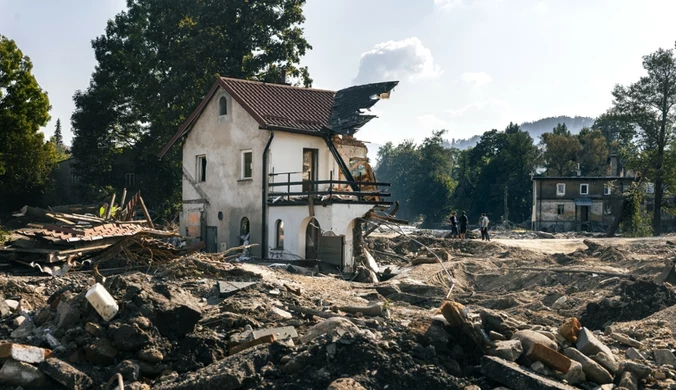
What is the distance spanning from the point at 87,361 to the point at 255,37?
105 ft

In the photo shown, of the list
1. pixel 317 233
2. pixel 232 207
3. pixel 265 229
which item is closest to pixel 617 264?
pixel 317 233

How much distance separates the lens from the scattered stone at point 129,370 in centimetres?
990

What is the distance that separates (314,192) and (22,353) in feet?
50.1

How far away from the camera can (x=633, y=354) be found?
11453 mm

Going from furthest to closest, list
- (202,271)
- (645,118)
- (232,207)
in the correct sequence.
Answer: (645,118), (232,207), (202,271)

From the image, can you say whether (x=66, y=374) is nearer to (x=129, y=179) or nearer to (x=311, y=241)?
(x=311, y=241)

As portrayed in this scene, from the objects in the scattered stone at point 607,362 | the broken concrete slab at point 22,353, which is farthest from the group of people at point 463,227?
the broken concrete slab at point 22,353

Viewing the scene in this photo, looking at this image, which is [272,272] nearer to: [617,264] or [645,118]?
[617,264]

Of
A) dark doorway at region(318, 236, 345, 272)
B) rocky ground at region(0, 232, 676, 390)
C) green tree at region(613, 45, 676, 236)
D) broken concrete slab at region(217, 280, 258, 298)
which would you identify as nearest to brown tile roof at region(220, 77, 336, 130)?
dark doorway at region(318, 236, 345, 272)

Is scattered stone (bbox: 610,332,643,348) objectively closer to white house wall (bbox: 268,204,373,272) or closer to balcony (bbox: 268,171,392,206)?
balcony (bbox: 268,171,392,206)

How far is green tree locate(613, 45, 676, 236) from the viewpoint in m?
52.1

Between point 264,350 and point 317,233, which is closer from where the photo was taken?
point 264,350

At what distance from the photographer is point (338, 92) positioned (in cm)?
3194

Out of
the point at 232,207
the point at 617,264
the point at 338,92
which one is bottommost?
the point at 617,264
